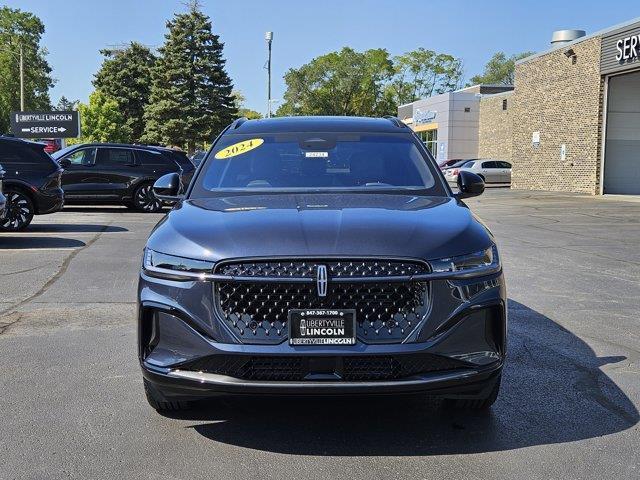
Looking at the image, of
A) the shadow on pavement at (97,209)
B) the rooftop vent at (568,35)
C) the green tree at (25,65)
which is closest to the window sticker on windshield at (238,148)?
the shadow on pavement at (97,209)

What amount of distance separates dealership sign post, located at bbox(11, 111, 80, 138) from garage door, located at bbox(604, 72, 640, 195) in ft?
86.1

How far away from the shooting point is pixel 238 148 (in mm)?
5219

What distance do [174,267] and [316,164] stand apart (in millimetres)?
1749

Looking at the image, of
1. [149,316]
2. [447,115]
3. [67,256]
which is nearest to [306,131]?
[149,316]

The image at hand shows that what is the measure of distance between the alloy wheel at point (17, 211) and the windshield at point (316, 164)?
9.50m

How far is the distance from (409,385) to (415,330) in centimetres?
26

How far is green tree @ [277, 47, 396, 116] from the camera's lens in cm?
8656

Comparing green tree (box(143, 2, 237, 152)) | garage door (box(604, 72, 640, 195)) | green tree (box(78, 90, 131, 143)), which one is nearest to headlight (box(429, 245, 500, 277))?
garage door (box(604, 72, 640, 195))

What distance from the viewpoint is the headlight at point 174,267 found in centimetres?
347

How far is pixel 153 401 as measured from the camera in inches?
160

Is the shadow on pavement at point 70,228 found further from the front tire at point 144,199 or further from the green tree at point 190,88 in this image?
the green tree at point 190,88

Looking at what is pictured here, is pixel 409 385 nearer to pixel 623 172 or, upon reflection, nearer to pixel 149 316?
pixel 149 316

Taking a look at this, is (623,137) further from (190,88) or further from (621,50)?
(190,88)

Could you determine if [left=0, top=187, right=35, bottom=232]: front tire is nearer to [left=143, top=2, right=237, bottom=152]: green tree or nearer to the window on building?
the window on building
